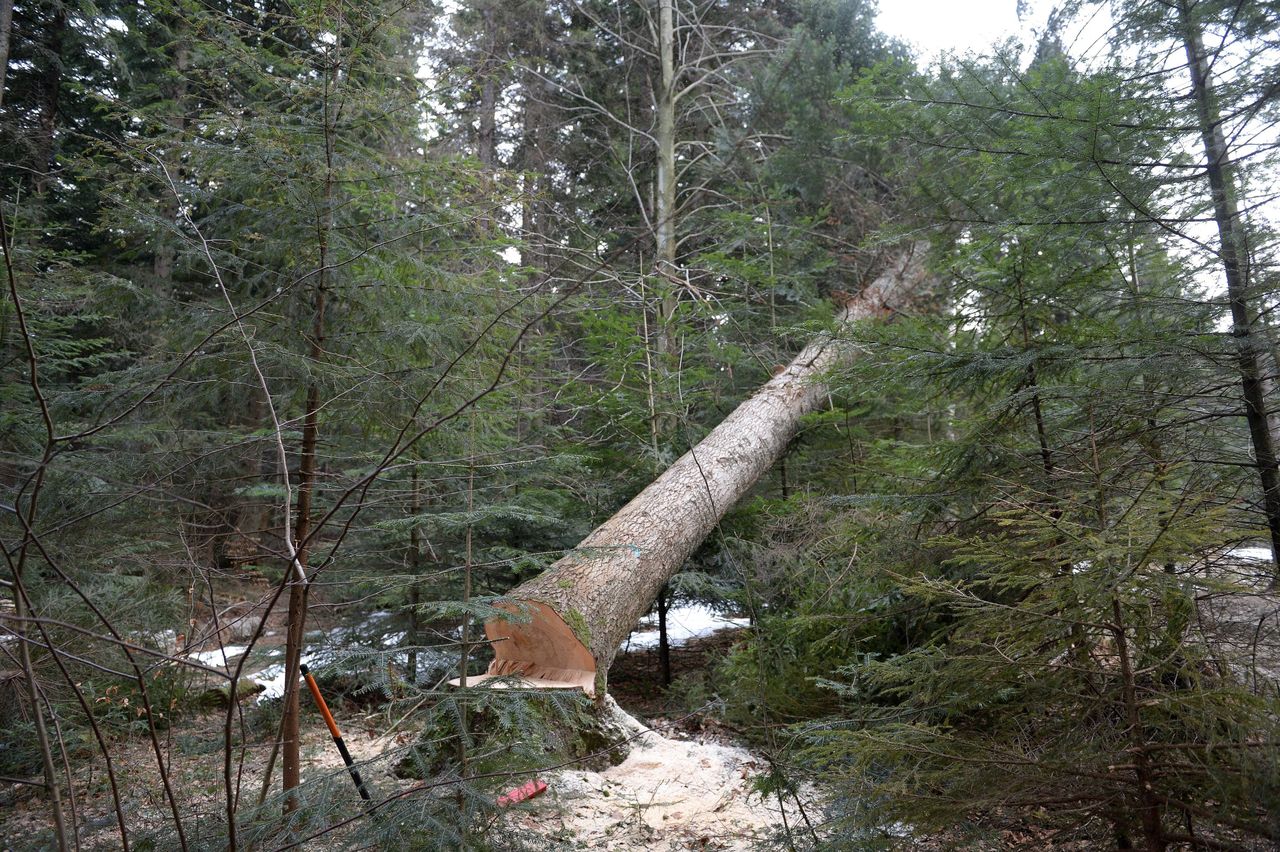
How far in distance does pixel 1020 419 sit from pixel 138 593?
641cm

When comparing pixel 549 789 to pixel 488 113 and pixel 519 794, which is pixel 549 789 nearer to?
pixel 519 794

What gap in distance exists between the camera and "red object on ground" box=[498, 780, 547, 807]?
295 cm

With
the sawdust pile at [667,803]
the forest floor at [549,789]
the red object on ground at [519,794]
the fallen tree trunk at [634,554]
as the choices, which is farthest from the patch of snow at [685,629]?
the red object on ground at [519,794]

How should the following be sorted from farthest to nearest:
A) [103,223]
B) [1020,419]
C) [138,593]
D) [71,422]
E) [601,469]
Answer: [601,469] → [138,593] → [71,422] → [1020,419] → [103,223]

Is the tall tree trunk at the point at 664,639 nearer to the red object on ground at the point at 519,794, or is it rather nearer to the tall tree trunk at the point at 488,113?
the red object on ground at the point at 519,794

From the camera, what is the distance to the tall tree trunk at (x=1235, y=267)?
3.19 meters

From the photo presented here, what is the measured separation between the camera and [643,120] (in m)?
13.3

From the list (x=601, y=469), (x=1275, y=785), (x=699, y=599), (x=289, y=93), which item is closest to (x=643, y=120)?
(x=601, y=469)

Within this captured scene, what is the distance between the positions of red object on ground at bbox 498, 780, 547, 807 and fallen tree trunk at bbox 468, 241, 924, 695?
0.49 metres

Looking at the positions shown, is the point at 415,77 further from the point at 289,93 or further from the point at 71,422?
the point at 71,422

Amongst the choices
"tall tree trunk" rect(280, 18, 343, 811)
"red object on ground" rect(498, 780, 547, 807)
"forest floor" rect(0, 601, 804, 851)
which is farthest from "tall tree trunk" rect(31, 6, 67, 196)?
"red object on ground" rect(498, 780, 547, 807)

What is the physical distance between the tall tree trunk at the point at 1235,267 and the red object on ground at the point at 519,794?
3.27 m

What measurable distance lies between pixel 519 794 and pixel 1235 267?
3.92 m

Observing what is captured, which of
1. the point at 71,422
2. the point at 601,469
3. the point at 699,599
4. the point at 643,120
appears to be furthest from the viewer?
the point at 643,120
